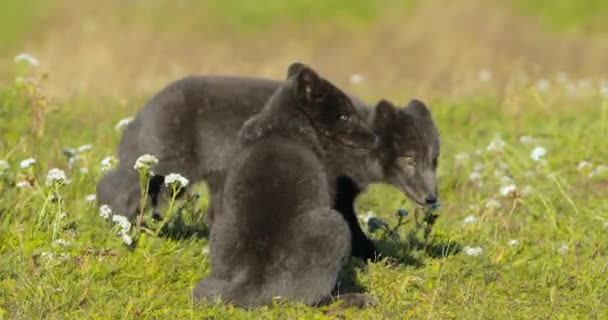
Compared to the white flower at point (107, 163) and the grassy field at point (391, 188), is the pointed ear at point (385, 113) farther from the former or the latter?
the white flower at point (107, 163)

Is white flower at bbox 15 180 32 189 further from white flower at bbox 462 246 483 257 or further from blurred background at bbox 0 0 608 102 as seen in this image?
blurred background at bbox 0 0 608 102

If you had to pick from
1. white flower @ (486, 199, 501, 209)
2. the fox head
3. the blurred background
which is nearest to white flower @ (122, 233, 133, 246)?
the fox head

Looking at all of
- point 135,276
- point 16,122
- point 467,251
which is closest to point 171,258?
point 135,276

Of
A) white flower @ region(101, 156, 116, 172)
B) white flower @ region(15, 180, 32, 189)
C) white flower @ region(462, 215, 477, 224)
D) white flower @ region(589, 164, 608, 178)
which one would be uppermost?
white flower @ region(15, 180, 32, 189)

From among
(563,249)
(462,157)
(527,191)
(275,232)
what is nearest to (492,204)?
(527,191)

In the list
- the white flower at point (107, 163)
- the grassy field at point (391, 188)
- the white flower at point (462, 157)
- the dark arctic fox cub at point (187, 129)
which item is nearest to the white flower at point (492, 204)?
the grassy field at point (391, 188)

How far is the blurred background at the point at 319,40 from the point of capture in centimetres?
1638

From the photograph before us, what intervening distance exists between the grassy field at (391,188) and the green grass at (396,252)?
15 millimetres

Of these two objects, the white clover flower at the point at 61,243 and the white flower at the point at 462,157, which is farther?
the white flower at the point at 462,157

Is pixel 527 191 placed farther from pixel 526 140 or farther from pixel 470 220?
pixel 526 140

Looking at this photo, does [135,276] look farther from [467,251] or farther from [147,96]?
[147,96]

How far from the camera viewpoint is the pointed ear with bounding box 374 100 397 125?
21.8 ft

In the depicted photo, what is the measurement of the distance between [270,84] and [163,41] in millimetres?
12008

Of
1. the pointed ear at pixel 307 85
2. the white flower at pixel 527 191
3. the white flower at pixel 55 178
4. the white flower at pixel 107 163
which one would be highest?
the pointed ear at pixel 307 85
